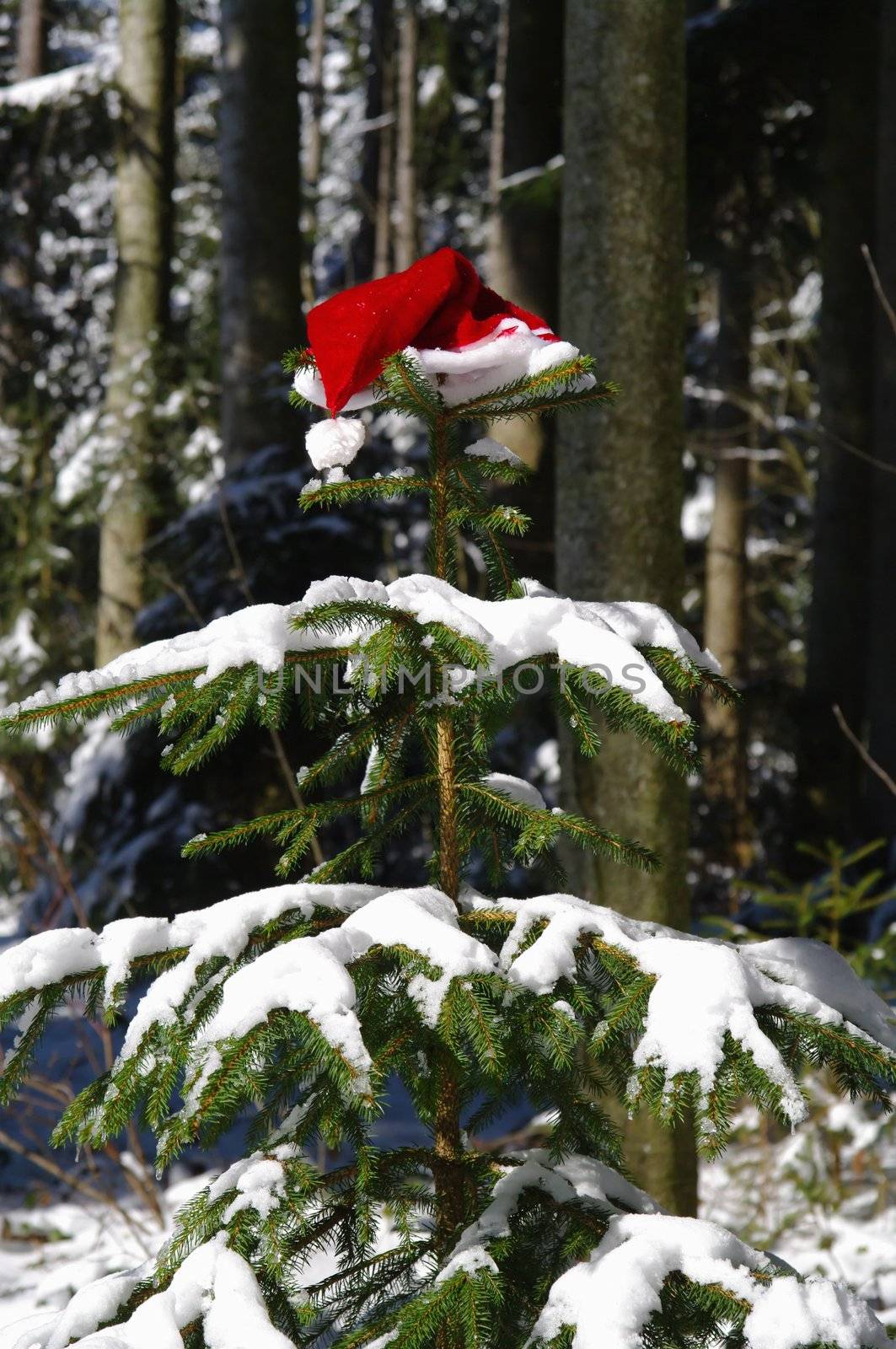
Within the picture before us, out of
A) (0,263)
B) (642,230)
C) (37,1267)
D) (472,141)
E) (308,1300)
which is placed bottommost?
(37,1267)

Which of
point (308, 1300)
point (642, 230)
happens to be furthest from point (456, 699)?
point (642, 230)

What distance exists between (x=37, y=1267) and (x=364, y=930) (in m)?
3.55

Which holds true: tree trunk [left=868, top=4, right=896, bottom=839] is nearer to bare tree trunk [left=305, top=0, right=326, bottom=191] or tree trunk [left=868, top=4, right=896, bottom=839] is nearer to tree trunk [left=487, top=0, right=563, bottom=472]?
tree trunk [left=487, top=0, right=563, bottom=472]

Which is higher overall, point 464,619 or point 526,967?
point 464,619

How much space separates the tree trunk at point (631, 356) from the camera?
11.3 feet

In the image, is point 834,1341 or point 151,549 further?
point 151,549

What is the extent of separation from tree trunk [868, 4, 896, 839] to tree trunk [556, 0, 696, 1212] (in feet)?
10.2

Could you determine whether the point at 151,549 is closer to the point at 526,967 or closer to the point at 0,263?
the point at 526,967

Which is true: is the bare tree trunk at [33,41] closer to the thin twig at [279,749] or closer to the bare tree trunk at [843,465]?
the bare tree trunk at [843,465]

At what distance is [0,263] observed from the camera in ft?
39.9

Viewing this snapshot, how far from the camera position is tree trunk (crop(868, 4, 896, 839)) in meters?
6.23

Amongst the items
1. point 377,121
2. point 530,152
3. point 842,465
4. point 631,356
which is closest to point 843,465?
point 842,465

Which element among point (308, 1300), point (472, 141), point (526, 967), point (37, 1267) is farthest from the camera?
point (472, 141)

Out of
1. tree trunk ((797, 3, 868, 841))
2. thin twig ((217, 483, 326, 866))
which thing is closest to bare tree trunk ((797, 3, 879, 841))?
tree trunk ((797, 3, 868, 841))
